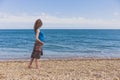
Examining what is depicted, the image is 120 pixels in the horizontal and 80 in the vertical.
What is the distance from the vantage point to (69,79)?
786cm

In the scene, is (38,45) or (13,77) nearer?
(13,77)

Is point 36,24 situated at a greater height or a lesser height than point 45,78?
greater

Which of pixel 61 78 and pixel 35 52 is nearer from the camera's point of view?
pixel 61 78

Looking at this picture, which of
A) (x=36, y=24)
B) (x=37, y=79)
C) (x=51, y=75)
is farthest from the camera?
(x=36, y=24)

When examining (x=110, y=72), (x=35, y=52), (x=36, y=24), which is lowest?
(x=110, y=72)

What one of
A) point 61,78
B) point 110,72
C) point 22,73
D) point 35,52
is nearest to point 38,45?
point 35,52

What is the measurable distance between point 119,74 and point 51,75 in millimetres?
2223

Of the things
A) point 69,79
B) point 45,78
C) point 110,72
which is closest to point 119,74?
point 110,72

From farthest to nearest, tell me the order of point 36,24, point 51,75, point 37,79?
point 36,24 → point 51,75 → point 37,79

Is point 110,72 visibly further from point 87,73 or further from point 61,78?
point 61,78

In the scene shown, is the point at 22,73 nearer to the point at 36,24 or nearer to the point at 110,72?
the point at 36,24

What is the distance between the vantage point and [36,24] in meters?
9.05

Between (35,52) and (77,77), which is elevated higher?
(35,52)

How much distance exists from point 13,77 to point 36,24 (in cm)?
201
